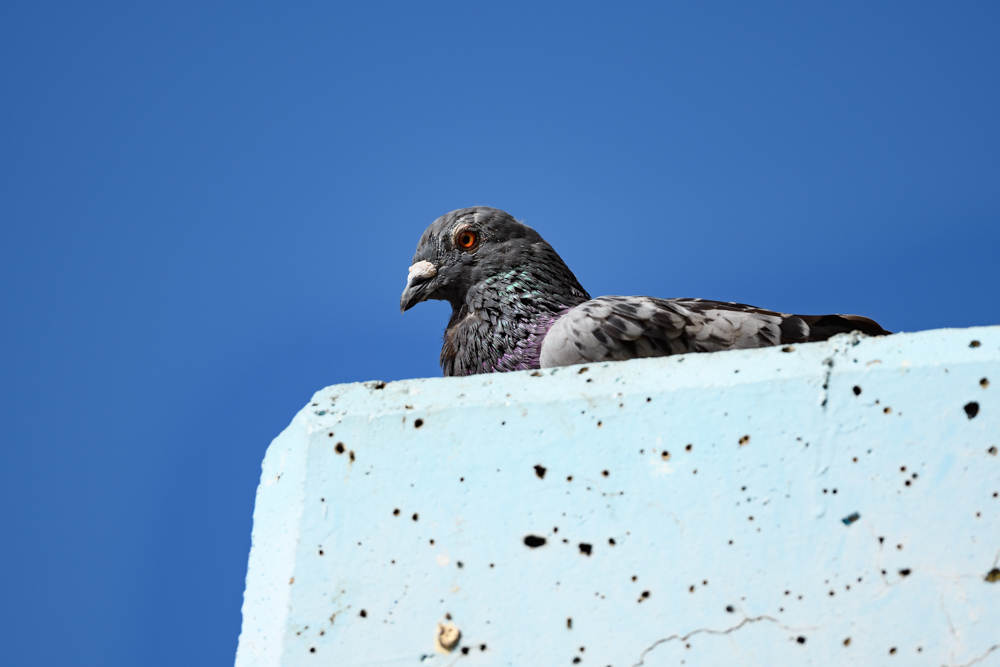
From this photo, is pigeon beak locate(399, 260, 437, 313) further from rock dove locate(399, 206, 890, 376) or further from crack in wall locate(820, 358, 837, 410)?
crack in wall locate(820, 358, 837, 410)

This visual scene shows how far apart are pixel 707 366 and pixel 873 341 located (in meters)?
0.29

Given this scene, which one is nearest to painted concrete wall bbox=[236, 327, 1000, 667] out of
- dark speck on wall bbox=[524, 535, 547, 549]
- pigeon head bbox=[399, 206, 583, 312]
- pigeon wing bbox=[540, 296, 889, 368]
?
dark speck on wall bbox=[524, 535, 547, 549]

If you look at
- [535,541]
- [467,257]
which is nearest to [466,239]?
[467,257]

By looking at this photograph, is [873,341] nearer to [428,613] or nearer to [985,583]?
[985,583]

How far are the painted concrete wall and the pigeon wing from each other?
Result: 0.49 metres

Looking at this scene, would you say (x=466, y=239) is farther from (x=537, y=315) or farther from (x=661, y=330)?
(x=661, y=330)

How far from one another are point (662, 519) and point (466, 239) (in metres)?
1.48

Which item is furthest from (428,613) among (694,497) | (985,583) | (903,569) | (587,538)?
(985,583)

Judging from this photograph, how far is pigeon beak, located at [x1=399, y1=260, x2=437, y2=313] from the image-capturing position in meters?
2.63

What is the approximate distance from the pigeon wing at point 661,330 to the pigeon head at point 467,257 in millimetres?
520

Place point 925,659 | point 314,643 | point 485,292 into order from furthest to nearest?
point 485,292 < point 314,643 < point 925,659

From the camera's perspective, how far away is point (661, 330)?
6.64 feet

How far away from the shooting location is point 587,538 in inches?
54.5

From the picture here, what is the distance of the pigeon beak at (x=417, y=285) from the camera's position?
263 centimetres
